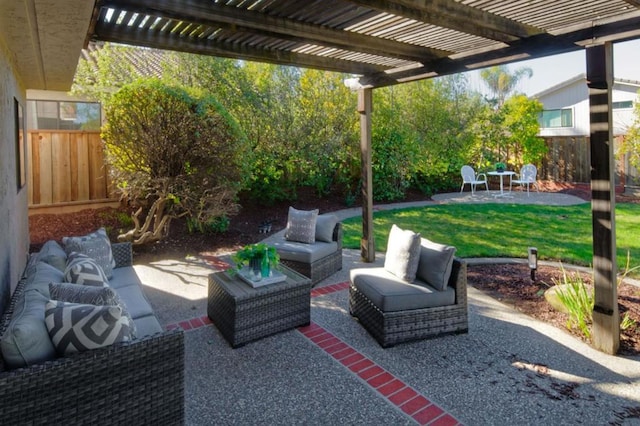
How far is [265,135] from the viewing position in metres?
10.1

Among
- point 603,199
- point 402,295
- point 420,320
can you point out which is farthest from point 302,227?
point 603,199

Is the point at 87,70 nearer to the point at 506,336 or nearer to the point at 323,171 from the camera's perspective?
the point at 323,171

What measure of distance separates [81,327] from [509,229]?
26.9ft

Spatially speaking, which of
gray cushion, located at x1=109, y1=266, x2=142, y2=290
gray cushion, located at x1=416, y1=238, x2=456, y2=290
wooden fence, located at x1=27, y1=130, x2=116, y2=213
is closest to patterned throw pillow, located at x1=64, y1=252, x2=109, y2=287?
gray cushion, located at x1=109, y1=266, x2=142, y2=290

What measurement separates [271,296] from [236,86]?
7246mm

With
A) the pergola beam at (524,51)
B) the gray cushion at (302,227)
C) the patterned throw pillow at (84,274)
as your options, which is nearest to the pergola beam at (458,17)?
the pergola beam at (524,51)

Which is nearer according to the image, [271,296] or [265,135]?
[271,296]

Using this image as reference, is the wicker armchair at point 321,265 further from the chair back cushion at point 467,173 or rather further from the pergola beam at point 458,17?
the chair back cushion at point 467,173

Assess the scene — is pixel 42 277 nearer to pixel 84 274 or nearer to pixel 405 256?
pixel 84 274

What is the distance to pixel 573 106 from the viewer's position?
19641 mm

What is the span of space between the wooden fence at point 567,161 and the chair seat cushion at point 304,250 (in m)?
13.9

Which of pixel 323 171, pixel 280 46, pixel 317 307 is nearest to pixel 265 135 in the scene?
pixel 323 171

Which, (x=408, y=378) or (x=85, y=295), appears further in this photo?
(x=408, y=378)

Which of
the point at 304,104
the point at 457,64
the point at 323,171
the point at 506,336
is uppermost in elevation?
the point at 304,104
